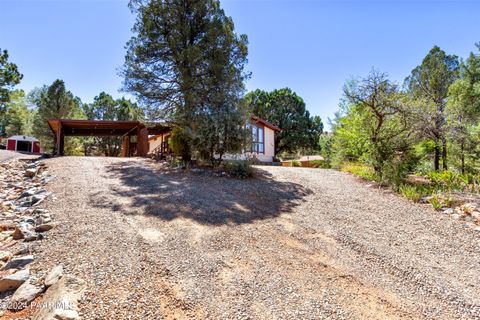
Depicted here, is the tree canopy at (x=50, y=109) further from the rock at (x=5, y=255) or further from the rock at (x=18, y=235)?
the rock at (x=5, y=255)

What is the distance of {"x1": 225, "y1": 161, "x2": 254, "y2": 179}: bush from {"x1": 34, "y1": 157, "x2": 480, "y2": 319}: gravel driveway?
6.31 ft

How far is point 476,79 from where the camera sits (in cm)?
1302

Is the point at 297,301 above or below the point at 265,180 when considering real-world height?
below

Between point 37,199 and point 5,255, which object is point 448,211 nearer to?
point 5,255

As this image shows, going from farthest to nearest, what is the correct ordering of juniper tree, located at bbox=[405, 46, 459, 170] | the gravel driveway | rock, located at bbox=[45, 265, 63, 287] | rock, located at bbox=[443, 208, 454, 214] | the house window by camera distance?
1. the house window
2. juniper tree, located at bbox=[405, 46, 459, 170]
3. rock, located at bbox=[443, 208, 454, 214]
4. rock, located at bbox=[45, 265, 63, 287]
5. the gravel driveway

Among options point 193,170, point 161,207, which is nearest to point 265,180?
point 193,170

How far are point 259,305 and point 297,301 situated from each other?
430 mm

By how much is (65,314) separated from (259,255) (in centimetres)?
232

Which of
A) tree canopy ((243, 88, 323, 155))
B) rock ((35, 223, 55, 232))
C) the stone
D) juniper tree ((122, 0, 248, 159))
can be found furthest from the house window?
rock ((35, 223, 55, 232))

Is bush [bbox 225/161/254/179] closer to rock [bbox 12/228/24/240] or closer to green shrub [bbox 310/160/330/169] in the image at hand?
rock [bbox 12/228/24/240]

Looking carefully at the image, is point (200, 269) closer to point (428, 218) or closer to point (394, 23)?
point (428, 218)

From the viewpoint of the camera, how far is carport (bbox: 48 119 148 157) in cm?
1417

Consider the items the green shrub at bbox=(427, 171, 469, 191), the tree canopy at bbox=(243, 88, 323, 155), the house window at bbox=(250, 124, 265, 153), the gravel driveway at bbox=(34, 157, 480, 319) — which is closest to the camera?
the gravel driveway at bbox=(34, 157, 480, 319)

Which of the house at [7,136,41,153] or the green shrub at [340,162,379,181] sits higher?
the house at [7,136,41,153]
